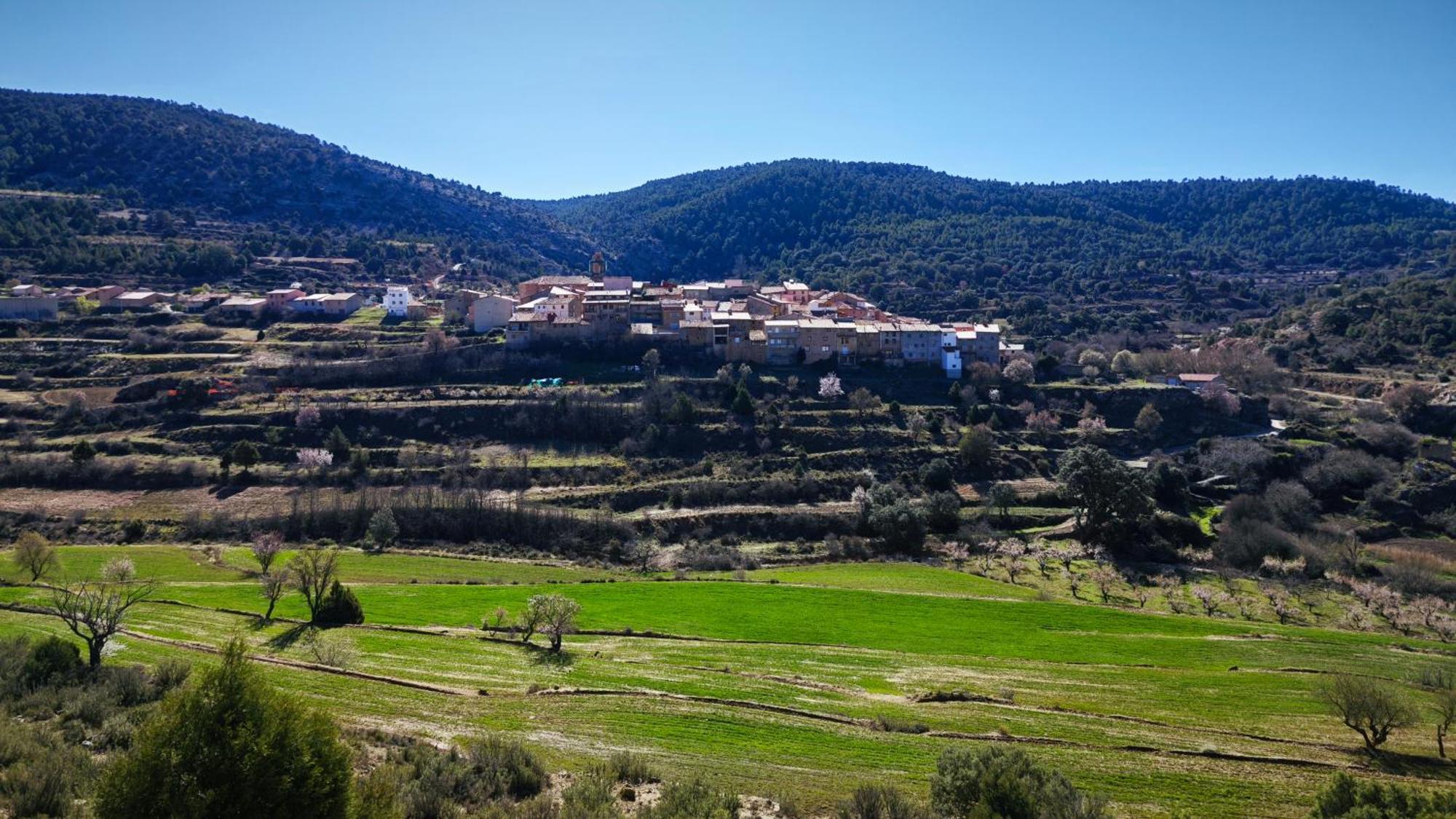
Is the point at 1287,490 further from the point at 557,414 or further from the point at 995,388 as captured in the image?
the point at 557,414

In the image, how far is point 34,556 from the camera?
33.5 m

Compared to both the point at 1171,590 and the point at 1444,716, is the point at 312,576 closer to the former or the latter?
the point at 1444,716

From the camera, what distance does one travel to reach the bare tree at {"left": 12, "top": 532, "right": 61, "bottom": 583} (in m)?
33.4

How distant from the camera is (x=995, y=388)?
68250 mm

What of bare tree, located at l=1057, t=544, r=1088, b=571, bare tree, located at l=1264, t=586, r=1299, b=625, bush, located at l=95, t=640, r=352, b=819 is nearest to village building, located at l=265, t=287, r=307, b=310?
bare tree, located at l=1057, t=544, r=1088, b=571

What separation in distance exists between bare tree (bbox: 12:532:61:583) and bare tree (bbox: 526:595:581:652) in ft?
73.7

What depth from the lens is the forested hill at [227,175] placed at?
118 meters

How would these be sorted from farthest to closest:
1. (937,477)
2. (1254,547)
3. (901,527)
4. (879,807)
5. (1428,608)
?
1. (937,477)
2. (901,527)
3. (1254,547)
4. (1428,608)
5. (879,807)

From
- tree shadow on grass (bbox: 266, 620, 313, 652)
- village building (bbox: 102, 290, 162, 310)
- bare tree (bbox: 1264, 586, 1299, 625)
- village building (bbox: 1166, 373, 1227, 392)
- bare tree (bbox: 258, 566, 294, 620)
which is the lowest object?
bare tree (bbox: 1264, 586, 1299, 625)

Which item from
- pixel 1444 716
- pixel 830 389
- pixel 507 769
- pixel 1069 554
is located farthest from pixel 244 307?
pixel 1444 716

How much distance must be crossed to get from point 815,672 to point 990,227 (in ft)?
445

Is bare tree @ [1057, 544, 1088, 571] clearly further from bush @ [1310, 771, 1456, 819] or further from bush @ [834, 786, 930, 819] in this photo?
bush @ [834, 786, 930, 819]

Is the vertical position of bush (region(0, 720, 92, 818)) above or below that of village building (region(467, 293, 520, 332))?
below

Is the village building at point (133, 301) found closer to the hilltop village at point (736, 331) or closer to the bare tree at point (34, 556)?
the hilltop village at point (736, 331)
